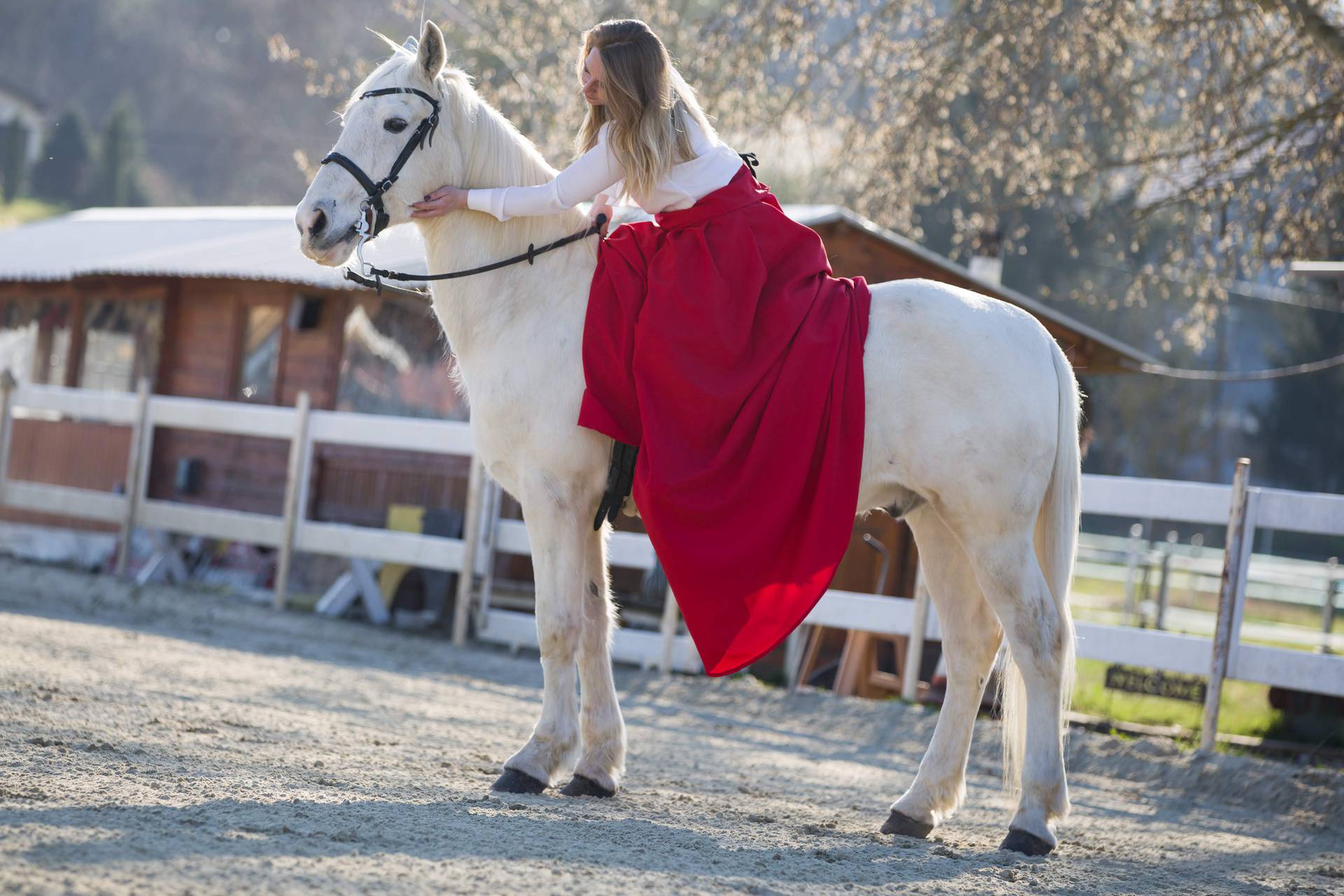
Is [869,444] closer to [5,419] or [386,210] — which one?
[386,210]

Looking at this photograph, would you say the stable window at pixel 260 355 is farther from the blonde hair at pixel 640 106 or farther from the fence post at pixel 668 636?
the blonde hair at pixel 640 106

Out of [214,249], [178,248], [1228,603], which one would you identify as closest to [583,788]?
[1228,603]

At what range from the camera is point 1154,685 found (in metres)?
7.40

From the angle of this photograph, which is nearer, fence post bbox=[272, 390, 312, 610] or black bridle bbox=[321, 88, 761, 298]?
black bridle bbox=[321, 88, 761, 298]

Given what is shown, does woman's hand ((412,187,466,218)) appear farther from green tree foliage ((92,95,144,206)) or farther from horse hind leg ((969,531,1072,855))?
green tree foliage ((92,95,144,206))

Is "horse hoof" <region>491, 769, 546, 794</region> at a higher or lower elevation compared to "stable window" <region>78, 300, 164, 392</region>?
lower

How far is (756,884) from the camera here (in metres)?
3.06

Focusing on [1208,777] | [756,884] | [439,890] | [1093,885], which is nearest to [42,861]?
[439,890]

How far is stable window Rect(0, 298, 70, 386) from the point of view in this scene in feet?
52.5

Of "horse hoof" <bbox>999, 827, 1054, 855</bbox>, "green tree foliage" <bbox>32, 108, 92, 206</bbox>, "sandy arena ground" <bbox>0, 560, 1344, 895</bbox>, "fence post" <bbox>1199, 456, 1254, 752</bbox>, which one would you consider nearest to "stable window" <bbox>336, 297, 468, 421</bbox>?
"sandy arena ground" <bbox>0, 560, 1344, 895</bbox>

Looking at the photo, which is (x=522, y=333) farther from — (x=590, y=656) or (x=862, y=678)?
(x=862, y=678)

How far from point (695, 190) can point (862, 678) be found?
4.99m

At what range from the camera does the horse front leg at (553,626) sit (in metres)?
3.98

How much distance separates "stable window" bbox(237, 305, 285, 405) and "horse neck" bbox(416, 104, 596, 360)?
9741mm
